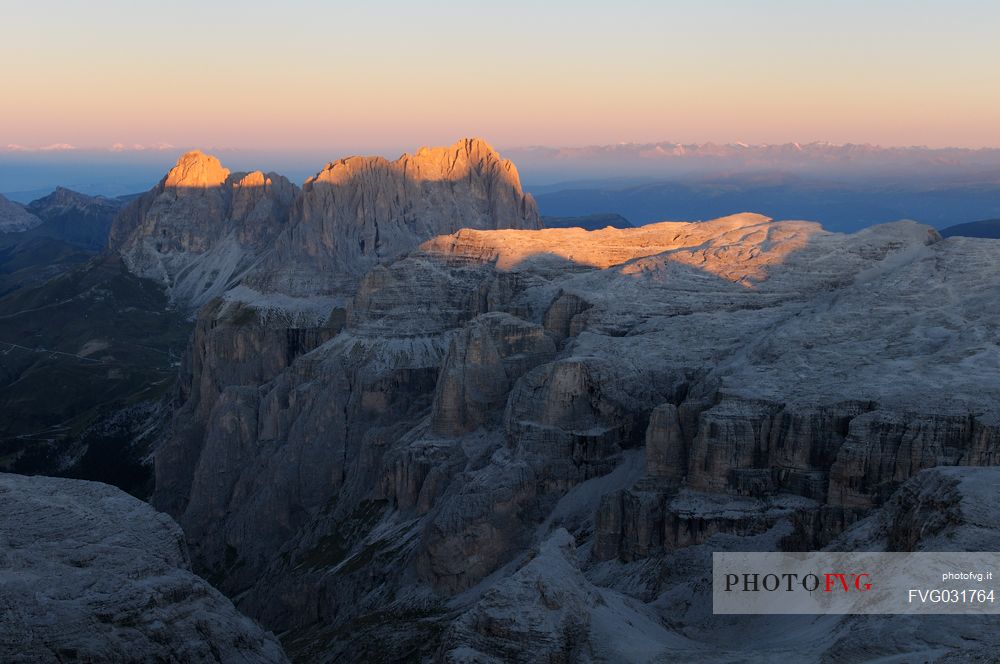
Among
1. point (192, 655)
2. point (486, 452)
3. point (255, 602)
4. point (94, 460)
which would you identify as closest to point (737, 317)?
point (486, 452)

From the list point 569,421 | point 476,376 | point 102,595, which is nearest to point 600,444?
point 569,421

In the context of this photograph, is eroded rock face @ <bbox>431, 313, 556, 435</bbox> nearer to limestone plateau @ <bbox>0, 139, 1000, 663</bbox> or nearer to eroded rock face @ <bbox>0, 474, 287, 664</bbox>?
limestone plateau @ <bbox>0, 139, 1000, 663</bbox>

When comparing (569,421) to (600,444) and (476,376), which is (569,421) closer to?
(600,444)

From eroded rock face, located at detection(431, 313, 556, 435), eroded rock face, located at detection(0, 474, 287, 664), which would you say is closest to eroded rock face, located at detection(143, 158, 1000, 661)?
eroded rock face, located at detection(431, 313, 556, 435)

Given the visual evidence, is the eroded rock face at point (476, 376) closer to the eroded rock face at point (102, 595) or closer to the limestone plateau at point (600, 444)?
the limestone plateau at point (600, 444)

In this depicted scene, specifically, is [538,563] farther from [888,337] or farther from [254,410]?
[254,410]

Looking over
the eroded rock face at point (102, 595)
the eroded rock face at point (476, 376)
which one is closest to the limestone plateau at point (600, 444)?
the eroded rock face at point (476, 376)
